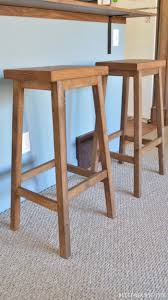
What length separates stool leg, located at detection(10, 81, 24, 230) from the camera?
1417mm

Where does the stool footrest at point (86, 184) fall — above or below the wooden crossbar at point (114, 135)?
below

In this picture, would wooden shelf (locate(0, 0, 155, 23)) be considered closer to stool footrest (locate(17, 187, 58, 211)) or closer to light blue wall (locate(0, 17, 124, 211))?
light blue wall (locate(0, 17, 124, 211))

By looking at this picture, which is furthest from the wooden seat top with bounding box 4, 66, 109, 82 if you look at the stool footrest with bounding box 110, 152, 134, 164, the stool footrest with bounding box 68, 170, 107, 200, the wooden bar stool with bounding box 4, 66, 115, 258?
the stool footrest with bounding box 110, 152, 134, 164

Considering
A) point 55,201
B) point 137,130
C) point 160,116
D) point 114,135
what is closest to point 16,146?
point 55,201

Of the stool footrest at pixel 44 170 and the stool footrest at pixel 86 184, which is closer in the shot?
the stool footrest at pixel 86 184

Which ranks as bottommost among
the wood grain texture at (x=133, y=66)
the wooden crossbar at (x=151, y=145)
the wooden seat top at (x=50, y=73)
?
the wooden crossbar at (x=151, y=145)

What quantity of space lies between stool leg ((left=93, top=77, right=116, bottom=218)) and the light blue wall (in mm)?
443

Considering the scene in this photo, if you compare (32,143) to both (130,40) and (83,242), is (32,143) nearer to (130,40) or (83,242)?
(83,242)

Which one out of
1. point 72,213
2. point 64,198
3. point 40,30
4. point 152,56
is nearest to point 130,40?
point 152,56

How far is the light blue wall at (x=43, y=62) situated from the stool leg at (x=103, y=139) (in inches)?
17.4

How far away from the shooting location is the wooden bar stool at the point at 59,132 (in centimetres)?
126

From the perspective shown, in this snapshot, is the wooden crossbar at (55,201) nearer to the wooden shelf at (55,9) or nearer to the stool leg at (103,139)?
the stool leg at (103,139)

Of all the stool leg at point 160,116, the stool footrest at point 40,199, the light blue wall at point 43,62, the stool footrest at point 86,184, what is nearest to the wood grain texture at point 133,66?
the stool leg at point 160,116

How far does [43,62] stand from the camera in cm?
177
